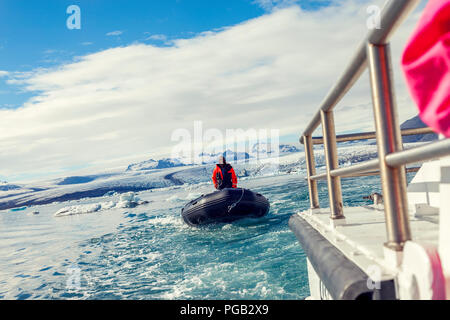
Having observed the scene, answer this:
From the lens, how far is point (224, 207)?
9.32 m

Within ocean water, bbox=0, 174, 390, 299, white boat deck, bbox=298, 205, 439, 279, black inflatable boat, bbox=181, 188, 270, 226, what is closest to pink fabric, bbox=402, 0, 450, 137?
white boat deck, bbox=298, 205, 439, 279

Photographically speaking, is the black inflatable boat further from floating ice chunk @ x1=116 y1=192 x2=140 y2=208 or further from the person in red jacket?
floating ice chunk @ x1=116 y1=192 x2=140 y2=208

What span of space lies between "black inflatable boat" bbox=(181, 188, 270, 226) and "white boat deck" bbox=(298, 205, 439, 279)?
20.4 ft

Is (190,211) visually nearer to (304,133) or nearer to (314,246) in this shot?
(304,133)

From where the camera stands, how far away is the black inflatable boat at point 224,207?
9.34 metres

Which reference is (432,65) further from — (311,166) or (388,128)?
(311,166)

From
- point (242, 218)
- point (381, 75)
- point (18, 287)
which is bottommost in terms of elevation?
point (18, 287)

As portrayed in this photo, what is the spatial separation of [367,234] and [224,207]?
7326 mm

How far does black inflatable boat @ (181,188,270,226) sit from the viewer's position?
934 centimetres

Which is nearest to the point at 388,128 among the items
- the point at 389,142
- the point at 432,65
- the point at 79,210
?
the point at 389,142

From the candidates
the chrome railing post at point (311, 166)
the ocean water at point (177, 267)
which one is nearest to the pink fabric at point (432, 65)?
the chrome railing post at point (311, 166)
